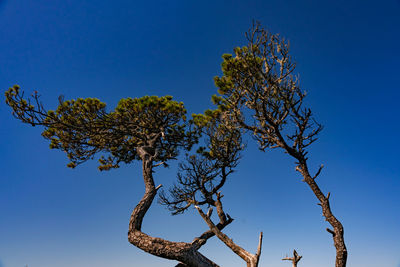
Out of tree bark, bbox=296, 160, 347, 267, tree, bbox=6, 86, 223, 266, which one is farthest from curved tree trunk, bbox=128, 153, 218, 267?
tree bark, bbox=296, 160, 347, 267

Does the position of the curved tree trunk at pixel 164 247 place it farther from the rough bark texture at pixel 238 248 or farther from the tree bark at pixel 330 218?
the tree bark at pixel 330 218

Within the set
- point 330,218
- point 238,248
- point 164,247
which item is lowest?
point 164,247

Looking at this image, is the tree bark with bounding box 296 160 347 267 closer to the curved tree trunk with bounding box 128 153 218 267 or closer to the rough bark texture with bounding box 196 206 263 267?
the rough bark texture with bounding box 196 206 263 267

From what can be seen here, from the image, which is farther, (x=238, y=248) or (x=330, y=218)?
(x=330, y=218)

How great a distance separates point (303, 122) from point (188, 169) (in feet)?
18.8

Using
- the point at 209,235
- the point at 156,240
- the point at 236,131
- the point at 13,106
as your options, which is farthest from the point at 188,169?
the point at 13,106

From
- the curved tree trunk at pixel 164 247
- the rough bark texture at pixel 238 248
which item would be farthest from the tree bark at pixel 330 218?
the curved tree trunk at pixel 164 247

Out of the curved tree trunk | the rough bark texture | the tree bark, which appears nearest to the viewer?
the curved tree trunk

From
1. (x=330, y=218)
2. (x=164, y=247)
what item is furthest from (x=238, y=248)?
(x=330, y=218)

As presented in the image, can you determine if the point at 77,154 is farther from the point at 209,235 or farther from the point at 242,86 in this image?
the point at 242,86

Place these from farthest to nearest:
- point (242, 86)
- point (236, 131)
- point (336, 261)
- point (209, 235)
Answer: point (236, 131), point (242, 86), point (209, 235), point (336, 261)

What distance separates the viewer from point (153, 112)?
10094 millimetres

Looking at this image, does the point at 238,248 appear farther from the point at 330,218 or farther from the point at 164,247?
the point at 330,218

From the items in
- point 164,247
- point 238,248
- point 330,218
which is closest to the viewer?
point 164,247
